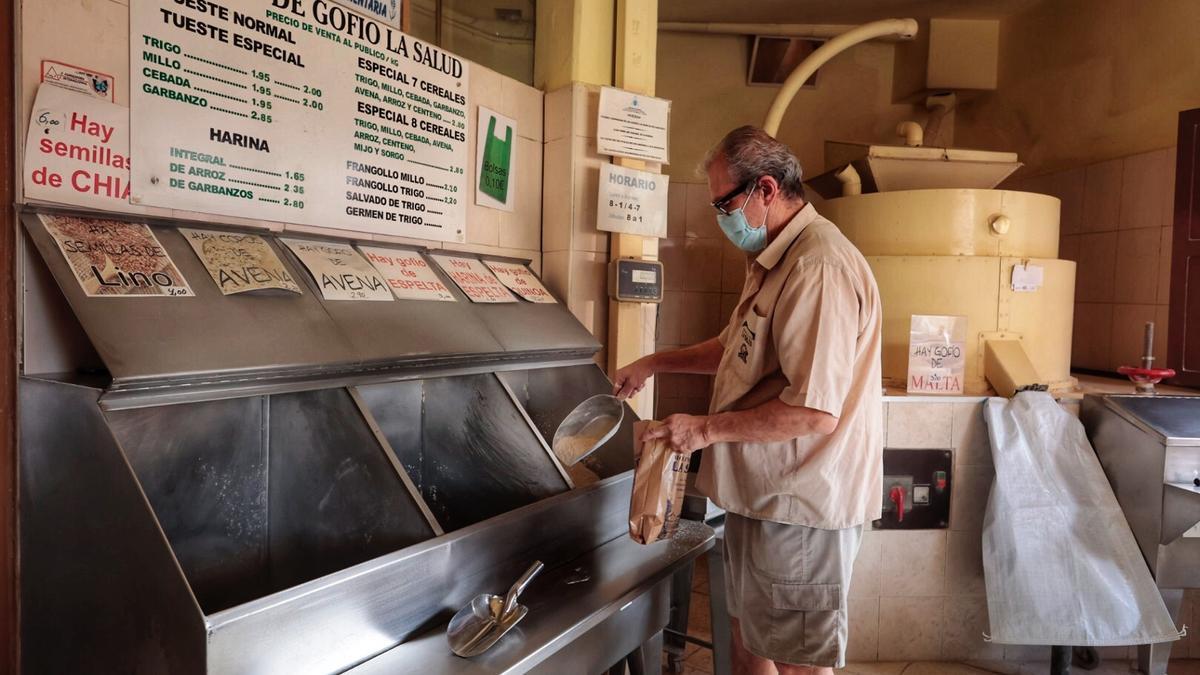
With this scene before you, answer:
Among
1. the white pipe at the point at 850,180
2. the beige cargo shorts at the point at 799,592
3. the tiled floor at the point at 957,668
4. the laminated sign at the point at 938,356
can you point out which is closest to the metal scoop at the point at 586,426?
the beige cargo shorts at the point at 799,592

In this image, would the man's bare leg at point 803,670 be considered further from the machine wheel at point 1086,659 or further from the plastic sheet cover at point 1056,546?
the machine wheel at point 1086,659

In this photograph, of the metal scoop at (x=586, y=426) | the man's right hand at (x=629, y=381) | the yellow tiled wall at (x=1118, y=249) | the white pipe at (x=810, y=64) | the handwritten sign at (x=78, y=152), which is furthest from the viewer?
the white pipe at (x=810, y=64)

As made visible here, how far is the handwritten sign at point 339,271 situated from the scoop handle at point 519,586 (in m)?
0.82

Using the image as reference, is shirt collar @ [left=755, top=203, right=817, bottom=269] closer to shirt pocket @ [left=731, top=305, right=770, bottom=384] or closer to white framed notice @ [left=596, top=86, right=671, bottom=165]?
shirt pocket @ [left=731, top=305, right=770, bottom=384]

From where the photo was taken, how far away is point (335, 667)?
1220 millimetres

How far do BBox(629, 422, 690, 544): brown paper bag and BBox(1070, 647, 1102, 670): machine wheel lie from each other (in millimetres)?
2565

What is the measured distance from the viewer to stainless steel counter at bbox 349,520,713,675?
129 centimetres

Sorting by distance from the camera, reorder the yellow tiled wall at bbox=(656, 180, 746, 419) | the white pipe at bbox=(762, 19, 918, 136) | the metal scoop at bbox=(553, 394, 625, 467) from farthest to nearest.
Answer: the yellow tiled wall at bbox=(656, 180, 746, 419)
the white pipe at bbox=(762, 19, 918, 136)
the metal scoop at bbox=(553, 394, 625, 467)

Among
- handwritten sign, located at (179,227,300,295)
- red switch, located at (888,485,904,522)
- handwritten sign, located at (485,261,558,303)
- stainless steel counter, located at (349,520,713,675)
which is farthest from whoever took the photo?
red switch, located at (888,485,904,522)

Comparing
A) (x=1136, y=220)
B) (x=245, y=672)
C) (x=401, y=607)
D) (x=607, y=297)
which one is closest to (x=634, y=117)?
(x=607, y=297)

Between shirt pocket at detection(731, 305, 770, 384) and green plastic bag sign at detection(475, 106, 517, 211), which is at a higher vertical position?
green plastic bag sign at detection(475, 106, 517, 211)

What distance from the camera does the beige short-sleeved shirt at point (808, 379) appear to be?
165 centimetres

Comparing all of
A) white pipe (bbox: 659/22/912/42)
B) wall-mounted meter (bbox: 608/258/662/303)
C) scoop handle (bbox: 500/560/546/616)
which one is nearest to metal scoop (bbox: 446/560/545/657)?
scoop handle (bbox: 500/560/546/616)

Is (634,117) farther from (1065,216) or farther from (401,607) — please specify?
(1065,216)
